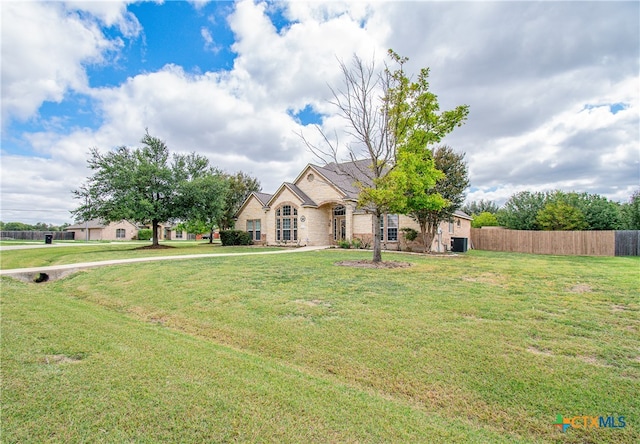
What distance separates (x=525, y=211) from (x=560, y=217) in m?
4.63

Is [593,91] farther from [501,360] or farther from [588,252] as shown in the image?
[501,360]

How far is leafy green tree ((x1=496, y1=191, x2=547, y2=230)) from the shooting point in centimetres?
2950

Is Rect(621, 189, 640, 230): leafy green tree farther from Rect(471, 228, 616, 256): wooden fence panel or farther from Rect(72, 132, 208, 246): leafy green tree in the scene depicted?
Rect(72, 132, 208, 246): leafy green tree

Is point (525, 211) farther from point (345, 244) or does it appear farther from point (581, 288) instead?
point (581, 288)

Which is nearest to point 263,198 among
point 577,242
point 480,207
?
point 577,242

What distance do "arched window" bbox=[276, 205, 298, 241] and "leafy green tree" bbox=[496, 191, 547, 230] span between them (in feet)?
74.5

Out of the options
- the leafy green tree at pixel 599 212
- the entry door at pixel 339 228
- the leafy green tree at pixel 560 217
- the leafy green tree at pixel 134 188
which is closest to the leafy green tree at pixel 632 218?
the leafy green tree at pixel 599 212

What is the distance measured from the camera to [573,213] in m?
25.6

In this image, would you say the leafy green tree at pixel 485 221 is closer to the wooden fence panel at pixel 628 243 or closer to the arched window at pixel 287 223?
the wooden fence panel at pixel 628 243

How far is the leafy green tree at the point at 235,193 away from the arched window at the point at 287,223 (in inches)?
304

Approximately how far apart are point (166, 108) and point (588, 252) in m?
29.3

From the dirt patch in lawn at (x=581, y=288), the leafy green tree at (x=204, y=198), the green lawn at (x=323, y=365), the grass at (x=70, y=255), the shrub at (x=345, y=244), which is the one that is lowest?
the green lawn at (x=323, y=365)

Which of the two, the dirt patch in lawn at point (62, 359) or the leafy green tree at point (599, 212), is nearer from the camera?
the dirt patch in lawn at point (62, 359)

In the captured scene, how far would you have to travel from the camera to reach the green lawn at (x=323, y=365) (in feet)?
9.22
